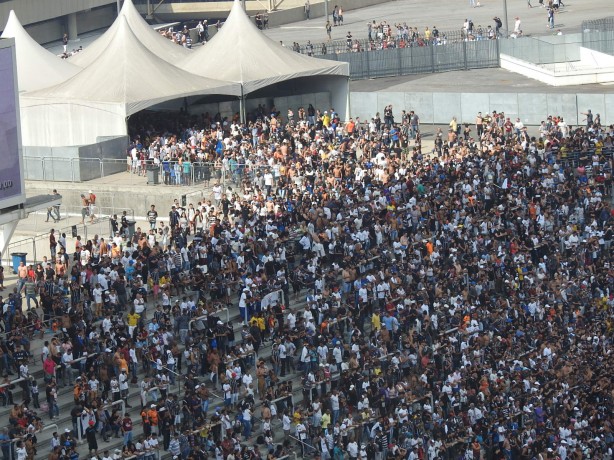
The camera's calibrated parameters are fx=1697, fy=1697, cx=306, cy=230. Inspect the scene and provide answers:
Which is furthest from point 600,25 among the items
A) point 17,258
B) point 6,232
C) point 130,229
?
point 6,232

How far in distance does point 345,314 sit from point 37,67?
24659 millimetres

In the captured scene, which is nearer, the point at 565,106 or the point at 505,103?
the point at 565,106

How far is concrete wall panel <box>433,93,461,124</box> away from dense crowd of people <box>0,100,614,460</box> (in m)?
11.9

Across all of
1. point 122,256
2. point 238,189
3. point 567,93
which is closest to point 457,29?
point 567,93

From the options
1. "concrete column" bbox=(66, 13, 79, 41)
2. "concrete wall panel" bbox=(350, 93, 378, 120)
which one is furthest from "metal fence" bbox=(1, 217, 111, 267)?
"concrete column" bbox=(66, 13, 79, 41)

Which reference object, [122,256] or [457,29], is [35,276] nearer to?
[122,256]

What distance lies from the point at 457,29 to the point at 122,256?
1766 inches

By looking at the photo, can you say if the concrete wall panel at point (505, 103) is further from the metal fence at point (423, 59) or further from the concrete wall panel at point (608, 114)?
the metal fence at point (423, 59)

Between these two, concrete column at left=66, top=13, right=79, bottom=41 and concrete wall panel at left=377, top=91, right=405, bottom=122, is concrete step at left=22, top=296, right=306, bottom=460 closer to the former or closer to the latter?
concrete wall panel at left=377, top=91, right=405, bottom=122

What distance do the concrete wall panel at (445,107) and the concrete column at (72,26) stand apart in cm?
3345

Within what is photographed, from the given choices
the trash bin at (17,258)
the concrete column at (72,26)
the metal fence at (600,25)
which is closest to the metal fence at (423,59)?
the metal fence at (600,25)

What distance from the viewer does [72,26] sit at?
95.6 m

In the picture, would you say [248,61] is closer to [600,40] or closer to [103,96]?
[103,96]

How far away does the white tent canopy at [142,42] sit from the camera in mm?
66250
